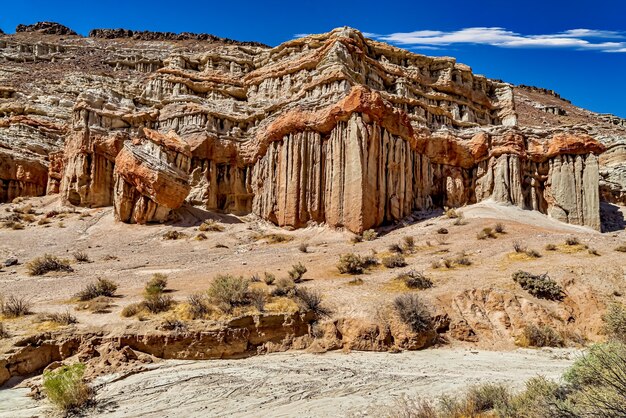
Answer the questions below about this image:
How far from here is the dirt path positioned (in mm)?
6738

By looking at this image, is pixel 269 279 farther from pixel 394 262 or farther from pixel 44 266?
pixel 44 266

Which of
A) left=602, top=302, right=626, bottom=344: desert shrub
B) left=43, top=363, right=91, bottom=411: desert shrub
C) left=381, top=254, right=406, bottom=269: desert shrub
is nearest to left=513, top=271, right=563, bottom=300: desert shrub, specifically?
left=602, top=302, right=626, bottom=344: desert shrub

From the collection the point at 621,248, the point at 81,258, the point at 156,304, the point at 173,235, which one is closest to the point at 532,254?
the point at 621,248

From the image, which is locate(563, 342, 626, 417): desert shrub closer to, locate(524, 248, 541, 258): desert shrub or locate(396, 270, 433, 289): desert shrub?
locate(396, 270, 433, 289): desert shrub

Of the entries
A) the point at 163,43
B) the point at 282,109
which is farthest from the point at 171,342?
the point at 163,43

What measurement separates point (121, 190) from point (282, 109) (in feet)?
42.6

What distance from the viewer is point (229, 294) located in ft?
37.3

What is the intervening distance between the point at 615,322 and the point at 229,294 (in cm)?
952

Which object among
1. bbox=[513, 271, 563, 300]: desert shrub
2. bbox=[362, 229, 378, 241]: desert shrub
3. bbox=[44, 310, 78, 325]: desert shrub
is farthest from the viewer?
bbox=[362, 229, 378, 241]: desert shrub

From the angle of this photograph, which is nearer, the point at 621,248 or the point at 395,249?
the point at 621,248

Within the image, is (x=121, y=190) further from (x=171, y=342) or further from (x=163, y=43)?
(x=163, y=43)

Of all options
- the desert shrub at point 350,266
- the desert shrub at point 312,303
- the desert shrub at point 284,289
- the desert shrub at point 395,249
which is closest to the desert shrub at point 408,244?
the desert shrub at point 395,249

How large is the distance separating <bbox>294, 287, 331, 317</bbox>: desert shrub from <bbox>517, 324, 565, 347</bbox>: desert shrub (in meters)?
4.94

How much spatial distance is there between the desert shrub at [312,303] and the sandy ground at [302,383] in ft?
5.94
